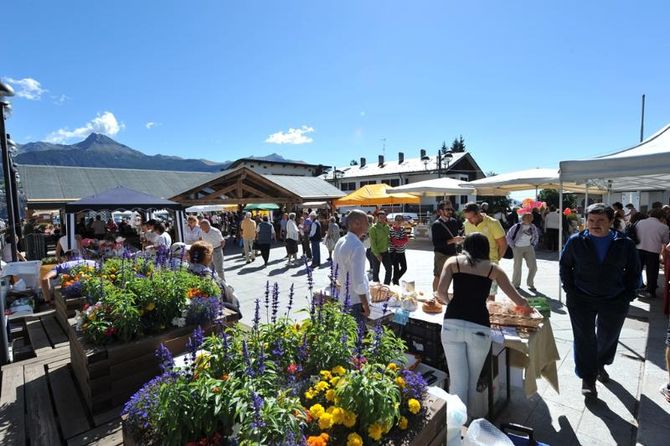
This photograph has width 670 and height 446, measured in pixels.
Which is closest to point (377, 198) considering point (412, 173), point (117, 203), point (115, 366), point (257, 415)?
point (117, 203)

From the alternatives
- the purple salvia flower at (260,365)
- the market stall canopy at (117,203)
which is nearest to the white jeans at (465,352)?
the purple salvia flower at (260,365)

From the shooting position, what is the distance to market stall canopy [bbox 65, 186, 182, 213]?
25.7 feet

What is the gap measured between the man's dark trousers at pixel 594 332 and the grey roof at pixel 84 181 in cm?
1625

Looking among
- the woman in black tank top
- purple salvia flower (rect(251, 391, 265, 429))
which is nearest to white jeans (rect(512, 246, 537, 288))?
the woman in black tank top

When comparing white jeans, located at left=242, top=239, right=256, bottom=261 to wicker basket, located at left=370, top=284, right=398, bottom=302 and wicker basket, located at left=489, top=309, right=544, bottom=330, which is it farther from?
wicker basket, located at left=489, top=309, right=544, bottom=330

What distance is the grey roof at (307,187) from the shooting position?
19.0 m

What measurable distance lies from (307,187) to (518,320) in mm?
18089

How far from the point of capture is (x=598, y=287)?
10.3 feet

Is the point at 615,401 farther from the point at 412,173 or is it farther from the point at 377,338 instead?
the point at 412,173

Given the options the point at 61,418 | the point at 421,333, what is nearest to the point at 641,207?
the point at 421,333

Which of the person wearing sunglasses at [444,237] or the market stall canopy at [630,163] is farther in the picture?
the person wearing sunglasses at [444,237]

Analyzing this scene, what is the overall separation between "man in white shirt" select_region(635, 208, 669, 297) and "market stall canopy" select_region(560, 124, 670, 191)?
1.79 m

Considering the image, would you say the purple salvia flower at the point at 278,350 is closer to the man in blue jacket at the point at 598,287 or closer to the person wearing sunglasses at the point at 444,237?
the man in blue jacket at the point at 598,287

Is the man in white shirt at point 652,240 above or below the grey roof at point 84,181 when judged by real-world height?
below
